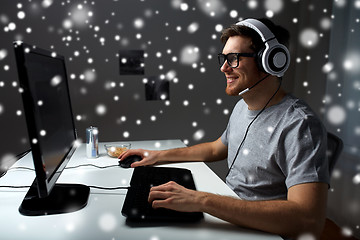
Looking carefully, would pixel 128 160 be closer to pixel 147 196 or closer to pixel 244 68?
pixel 147 196

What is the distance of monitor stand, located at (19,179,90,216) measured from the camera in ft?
2.76

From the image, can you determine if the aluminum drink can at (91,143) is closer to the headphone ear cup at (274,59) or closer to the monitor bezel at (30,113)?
the monitor bezel at (30,113)

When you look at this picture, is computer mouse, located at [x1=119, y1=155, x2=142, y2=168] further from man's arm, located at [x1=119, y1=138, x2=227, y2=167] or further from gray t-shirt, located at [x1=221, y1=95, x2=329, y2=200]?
gray t-shirt, located at [x1=221, y1=95, x2=329, y2=200]

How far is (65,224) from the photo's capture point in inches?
30.6

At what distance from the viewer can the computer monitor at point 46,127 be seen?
69 centimetres

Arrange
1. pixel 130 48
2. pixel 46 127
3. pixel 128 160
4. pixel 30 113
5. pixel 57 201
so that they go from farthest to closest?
pixel 130 48
pixel 128 160
pixel 57 201
pixel 46 127
pixel 30 113

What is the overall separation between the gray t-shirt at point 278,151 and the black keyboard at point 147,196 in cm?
21

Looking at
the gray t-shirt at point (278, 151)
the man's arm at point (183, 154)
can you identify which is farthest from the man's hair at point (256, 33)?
the man's arm at point (183, 154)

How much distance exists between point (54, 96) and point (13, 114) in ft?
4.22

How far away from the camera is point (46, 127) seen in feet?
2.61

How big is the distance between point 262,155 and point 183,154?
421 millimetres

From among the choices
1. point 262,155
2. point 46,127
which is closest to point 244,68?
point 262,155

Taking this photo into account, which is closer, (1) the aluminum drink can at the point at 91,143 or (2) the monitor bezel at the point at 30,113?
(2) the monitor bezel at the point at 30,113

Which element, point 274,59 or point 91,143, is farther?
point 91,143
